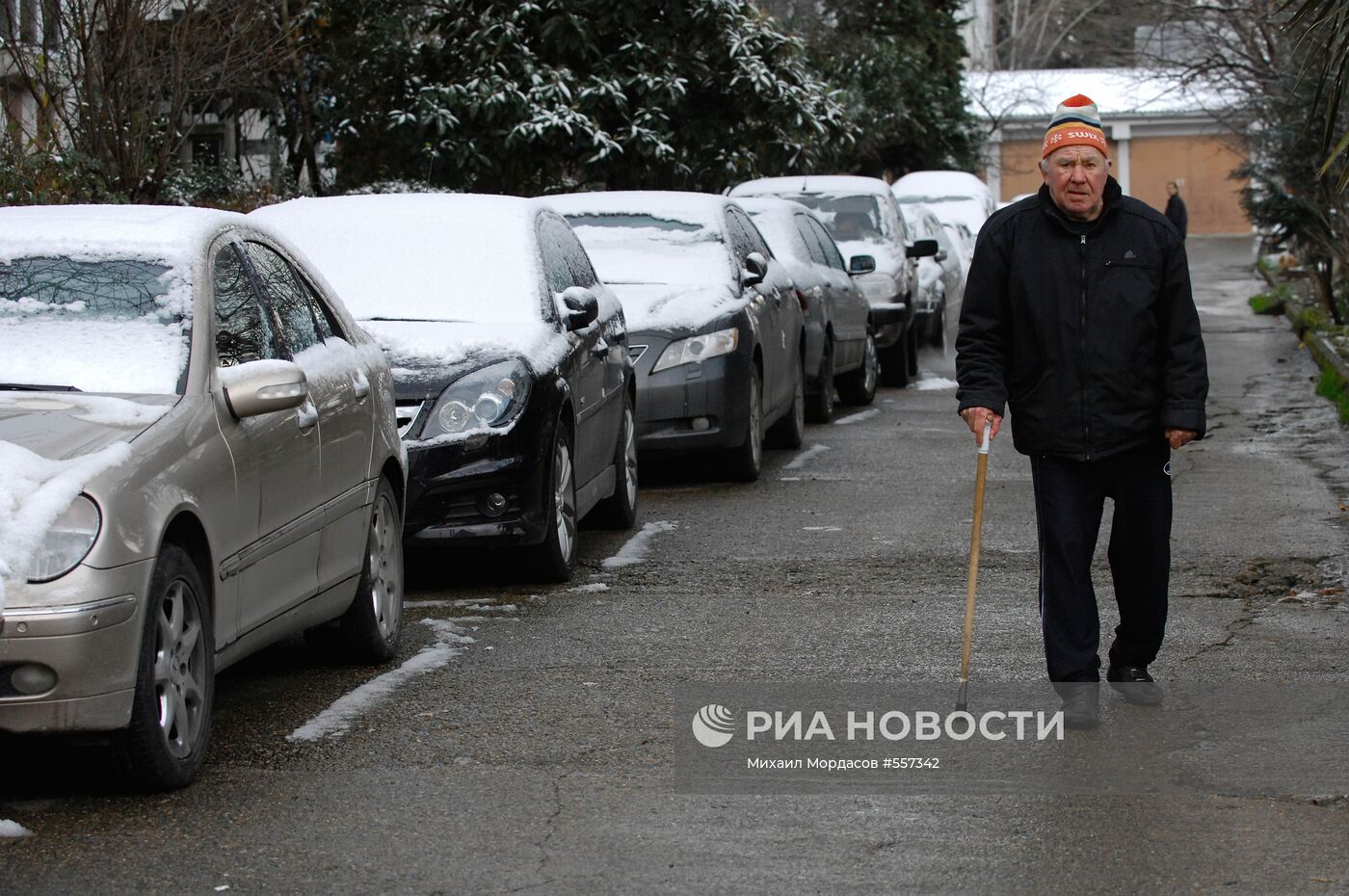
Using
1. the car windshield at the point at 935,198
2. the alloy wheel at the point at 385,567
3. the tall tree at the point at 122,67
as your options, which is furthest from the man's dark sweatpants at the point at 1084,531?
the car windshield at the point at 935,198

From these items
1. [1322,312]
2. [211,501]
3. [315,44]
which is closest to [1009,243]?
[211,501]

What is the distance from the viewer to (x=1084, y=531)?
607 cm

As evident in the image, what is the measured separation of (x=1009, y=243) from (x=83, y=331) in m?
2.71

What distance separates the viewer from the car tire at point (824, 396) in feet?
50.8

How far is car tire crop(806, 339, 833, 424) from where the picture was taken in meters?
15.5

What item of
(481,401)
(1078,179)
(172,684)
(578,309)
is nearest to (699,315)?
(578,309)

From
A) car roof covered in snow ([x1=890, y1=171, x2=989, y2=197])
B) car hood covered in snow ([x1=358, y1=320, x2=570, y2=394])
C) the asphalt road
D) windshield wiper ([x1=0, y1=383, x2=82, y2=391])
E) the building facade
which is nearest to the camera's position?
the asphalt road

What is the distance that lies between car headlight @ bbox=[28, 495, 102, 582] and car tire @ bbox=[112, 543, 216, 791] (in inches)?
8.7

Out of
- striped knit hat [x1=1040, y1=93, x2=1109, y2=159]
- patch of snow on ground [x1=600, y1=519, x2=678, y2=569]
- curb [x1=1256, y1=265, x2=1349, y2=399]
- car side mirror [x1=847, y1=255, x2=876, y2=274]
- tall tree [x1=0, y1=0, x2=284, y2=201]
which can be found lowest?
curb [x1=1256, y1=265, x2=1349, y2=399]

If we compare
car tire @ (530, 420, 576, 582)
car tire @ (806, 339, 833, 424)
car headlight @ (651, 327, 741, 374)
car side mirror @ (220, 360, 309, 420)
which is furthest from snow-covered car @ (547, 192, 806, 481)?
car side mirror @ (220, 360, 309, 420)

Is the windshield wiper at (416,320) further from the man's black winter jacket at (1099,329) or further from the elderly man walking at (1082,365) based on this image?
the man's black winter jacket at (1099,329)

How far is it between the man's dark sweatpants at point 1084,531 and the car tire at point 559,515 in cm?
292

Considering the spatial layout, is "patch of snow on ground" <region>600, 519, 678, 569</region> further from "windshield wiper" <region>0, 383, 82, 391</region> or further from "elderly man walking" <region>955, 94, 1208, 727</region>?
"windshield wiper" <region>0, 383, 82, 391</region>

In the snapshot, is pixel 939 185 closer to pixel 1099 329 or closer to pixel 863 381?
pixel 863 381
